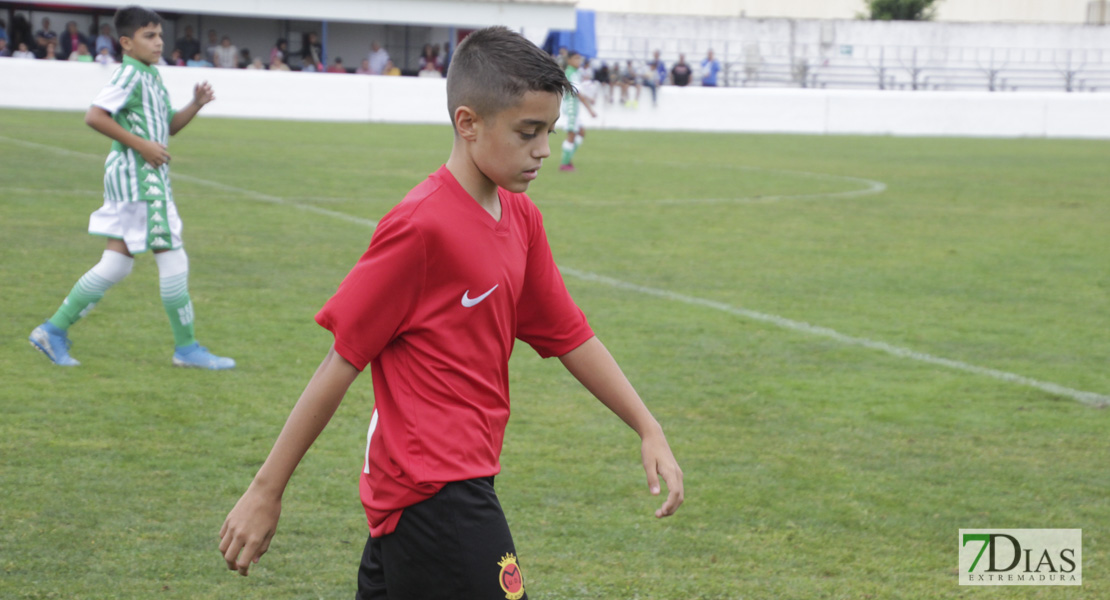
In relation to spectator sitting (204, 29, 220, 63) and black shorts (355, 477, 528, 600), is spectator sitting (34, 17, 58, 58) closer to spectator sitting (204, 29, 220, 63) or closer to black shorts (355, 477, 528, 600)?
spectator sitting (204, 29, 220, 63)

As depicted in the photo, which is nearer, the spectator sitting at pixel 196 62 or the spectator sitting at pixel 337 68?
the spectator sitting at pixel 196 62

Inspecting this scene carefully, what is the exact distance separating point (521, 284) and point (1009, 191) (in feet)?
51.8

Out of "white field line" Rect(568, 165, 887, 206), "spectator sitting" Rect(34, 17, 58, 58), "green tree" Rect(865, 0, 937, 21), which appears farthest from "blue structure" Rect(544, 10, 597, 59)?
"white field line" Rect(568, 165, 887, 206)

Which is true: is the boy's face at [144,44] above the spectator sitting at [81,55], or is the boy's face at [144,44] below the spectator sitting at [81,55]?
below

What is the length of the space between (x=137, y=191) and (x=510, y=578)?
170 inches

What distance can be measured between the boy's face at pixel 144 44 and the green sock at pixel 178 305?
114cm

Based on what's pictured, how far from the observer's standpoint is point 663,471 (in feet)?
8.28

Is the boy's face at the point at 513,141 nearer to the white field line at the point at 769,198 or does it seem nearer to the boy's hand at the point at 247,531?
the boy's hand at the point at 247,531

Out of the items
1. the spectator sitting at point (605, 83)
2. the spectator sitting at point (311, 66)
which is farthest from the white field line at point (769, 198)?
the spectator sitting at point (311, 66)

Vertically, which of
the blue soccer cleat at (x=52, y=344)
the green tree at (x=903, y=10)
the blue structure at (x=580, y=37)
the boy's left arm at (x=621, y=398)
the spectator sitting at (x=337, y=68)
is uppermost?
the green tree at (x=903, y=10)

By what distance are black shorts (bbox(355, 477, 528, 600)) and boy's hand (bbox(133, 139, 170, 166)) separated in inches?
162

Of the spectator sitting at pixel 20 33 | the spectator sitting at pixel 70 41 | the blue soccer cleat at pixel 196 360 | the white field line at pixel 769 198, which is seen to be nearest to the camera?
the blue soccer cleat at pixel 196 360

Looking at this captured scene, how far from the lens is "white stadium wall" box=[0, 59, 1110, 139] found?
29.5 meters

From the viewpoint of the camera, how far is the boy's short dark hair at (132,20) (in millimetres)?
5859
